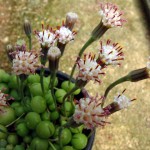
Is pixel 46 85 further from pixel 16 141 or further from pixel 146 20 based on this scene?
pixel 146 20

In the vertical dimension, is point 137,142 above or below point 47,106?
below

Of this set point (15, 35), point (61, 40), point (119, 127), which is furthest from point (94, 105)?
point (15, 35)

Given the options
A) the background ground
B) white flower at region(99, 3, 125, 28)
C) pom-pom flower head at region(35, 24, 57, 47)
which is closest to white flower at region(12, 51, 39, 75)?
pom-pom flower head at region(35, 24, 57, 47)

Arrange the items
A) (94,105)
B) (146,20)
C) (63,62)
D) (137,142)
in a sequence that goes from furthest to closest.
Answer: (146,20), (63,62), (137,142), (94,105)

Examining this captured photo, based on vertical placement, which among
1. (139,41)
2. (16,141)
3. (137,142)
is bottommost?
(137,142)

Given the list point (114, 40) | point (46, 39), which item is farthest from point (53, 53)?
point (114, 40)

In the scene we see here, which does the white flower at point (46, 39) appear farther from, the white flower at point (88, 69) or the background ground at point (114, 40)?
the background ground at point (114, 40)

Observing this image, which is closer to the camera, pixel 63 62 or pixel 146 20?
pixel 63 62

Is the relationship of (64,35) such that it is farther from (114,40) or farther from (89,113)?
(114,40)
